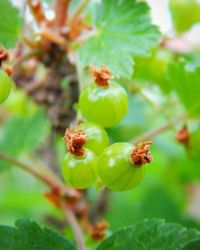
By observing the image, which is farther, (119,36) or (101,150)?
(119,36)

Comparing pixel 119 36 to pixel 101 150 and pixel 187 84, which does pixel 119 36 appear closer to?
pixel 187 84

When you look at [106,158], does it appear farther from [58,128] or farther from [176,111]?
[176,111]

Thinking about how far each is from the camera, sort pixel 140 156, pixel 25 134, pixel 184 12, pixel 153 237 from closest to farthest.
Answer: pixel 140 156 → pixel 153 237 → pixel 184 12 → pixel 25 134

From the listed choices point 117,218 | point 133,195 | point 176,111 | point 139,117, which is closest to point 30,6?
point 139,117

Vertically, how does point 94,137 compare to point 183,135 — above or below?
below

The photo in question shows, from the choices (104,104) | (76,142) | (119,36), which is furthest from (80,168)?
(119,36)

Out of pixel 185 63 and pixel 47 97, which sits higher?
pixel 47 97
